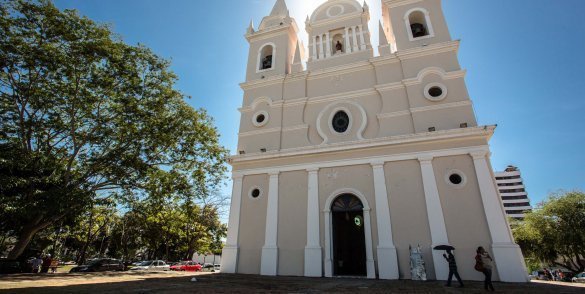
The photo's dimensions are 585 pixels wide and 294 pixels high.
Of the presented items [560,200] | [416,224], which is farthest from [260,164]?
[560,200]

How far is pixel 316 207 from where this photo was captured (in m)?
13.8

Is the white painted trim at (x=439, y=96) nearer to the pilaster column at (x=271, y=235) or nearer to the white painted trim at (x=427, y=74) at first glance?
the white painted trim at (x=427, y=74)

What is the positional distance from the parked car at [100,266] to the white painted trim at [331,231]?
18163 millimetres

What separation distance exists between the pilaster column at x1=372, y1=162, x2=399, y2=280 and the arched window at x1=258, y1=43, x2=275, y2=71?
10.4 metres

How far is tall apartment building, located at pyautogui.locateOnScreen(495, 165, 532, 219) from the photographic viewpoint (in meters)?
82.6

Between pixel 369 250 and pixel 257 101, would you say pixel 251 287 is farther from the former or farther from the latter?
pixel 257 101

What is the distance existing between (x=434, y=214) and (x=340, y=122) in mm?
6372

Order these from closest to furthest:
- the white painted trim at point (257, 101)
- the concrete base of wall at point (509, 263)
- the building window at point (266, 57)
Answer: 1. the concrete base of wall at point (509, 263)
2. the white painted trim at point (257, 101)
3. the building window at point (266, 57)

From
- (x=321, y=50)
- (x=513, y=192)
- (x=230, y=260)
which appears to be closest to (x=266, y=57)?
(x=321, y=50)

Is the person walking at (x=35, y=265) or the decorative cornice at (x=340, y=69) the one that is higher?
the decorative cornice at (x=340, y=69)

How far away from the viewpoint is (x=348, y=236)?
1380cm

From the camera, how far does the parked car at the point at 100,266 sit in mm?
20609

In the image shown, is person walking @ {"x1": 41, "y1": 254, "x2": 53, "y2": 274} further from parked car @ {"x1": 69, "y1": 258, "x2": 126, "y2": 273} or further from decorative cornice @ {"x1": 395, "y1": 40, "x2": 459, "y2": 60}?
decorative cornice @ {"x1": 395, "y1": 40, "x2": 459, "y2": 60}

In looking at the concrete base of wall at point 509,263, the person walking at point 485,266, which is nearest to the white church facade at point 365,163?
the concrete base of wall at point 509,263
